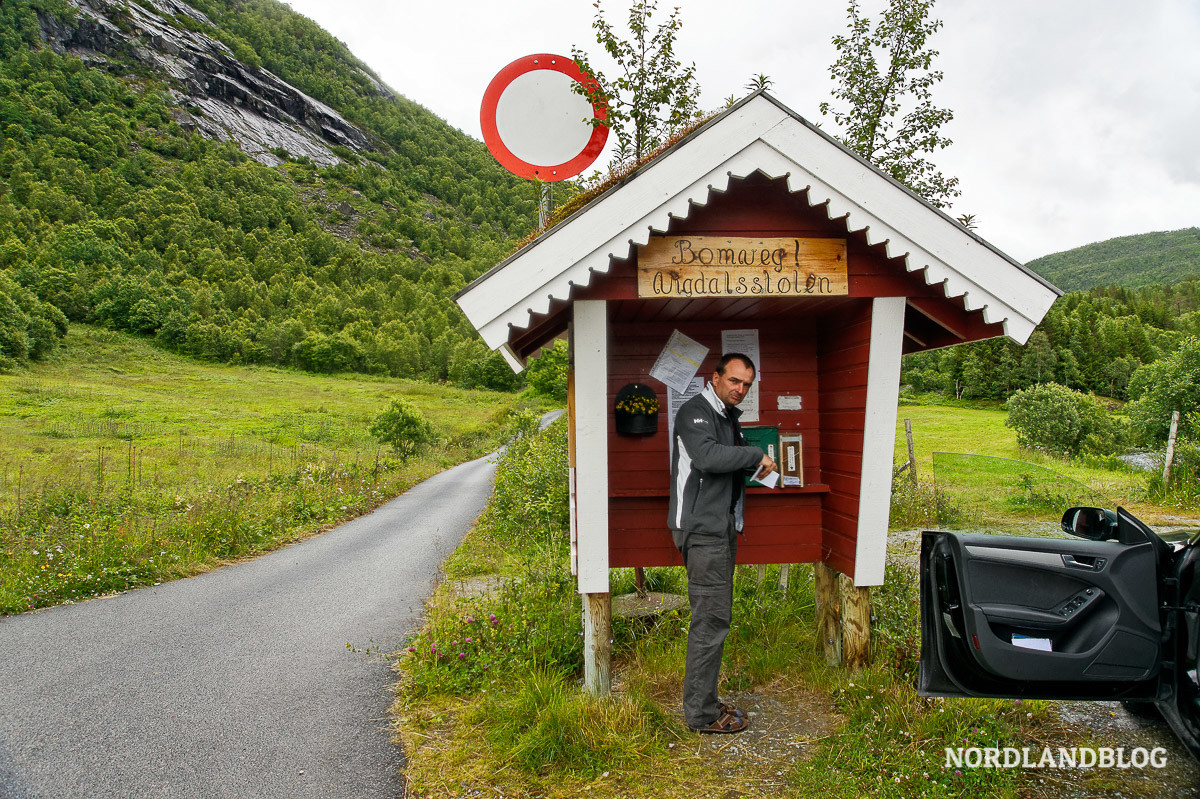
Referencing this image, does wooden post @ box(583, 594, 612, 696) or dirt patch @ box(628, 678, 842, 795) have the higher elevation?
Result: wooden post @ box(583, 594, 612, 696)

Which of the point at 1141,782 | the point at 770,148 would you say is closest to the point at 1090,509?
the point at 1141,782

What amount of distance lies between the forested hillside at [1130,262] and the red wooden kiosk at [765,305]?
14843cm

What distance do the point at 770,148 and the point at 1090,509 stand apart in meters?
2.55

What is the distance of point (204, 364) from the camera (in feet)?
230

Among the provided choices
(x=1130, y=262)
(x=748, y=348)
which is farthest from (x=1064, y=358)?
(x=1130, y=262)

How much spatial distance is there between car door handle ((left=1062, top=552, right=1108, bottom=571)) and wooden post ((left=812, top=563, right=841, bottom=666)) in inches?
79.8

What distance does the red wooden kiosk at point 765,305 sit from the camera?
395 cm

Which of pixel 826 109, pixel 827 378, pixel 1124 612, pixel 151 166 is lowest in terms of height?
pixel 1124 612

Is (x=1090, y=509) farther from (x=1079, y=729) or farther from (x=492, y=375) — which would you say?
(x=492, y=375)

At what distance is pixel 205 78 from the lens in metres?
151

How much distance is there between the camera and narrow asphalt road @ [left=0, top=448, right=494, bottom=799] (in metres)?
3.90

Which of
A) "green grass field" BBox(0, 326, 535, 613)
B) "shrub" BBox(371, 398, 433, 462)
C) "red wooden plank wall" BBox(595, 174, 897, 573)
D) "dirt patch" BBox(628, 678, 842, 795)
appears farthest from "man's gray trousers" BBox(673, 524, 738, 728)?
"shrub" BBox(371, 398, 433, 462)

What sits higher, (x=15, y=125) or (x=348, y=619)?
(x=15, y=125)

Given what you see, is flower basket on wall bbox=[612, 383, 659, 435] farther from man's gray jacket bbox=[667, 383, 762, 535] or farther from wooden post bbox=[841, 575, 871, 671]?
wooden post bbox=[841, 575, 871, 671]
